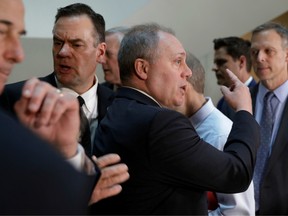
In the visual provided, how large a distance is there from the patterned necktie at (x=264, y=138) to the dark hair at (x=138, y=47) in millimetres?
929

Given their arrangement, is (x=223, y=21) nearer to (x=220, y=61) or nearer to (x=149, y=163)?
(x=220, y=61)

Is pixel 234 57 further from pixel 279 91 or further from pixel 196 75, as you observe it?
pixel 196 75

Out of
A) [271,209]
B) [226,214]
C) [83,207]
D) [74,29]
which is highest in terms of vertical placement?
[83,207]

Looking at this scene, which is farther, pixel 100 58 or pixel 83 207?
pixel 100 58

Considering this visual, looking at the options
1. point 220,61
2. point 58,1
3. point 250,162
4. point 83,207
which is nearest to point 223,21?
point 220,61

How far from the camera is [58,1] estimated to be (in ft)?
9.27

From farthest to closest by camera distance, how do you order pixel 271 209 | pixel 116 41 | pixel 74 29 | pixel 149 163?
1. pixel 116 41
2. pixel 271 209
3. pixel 74 29
4. pixel 149 163

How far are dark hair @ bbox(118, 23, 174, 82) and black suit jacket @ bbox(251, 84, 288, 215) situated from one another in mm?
908

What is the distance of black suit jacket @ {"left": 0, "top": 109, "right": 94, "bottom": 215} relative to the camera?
1.60 ft

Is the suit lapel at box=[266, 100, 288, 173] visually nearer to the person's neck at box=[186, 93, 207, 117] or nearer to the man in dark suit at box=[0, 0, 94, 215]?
the person's neck at box=[186, 93, 207, 117]

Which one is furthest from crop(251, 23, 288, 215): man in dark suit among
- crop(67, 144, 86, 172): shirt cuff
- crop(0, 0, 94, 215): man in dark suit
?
crop(0, 0, 94, 215): man in dark suit

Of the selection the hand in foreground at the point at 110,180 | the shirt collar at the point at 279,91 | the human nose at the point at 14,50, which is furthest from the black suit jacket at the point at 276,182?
the human nose at the point at 14,50

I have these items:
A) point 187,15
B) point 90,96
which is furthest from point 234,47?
point 90,96

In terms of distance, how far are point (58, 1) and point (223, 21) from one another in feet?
3.87
